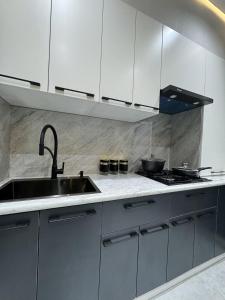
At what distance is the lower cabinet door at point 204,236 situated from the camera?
143 cm

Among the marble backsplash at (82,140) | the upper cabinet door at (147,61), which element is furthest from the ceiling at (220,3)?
the marble backsplash at (82,140)

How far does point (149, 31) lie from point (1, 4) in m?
1.02

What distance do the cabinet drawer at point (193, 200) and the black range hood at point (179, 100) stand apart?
82 centimetres

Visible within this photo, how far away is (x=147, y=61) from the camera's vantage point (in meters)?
1.32

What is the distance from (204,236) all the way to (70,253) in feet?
4.12

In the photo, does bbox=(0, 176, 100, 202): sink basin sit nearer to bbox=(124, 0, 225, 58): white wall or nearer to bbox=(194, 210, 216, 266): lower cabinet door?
bbox=(194, 210, 216, 266): lower cabinet door

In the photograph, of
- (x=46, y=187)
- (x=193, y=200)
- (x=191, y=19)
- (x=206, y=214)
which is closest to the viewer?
(x=46, y=187)

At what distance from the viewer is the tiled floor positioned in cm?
125

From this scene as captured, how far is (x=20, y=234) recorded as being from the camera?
74 cm

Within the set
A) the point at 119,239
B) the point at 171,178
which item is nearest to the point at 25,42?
the point at 119,239

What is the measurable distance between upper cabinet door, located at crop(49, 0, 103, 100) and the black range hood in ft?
2.04

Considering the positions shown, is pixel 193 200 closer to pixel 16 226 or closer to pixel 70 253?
pixel 70 253

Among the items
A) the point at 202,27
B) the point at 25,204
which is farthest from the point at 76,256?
the point at 202,27

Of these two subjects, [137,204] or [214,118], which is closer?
[137,204]
